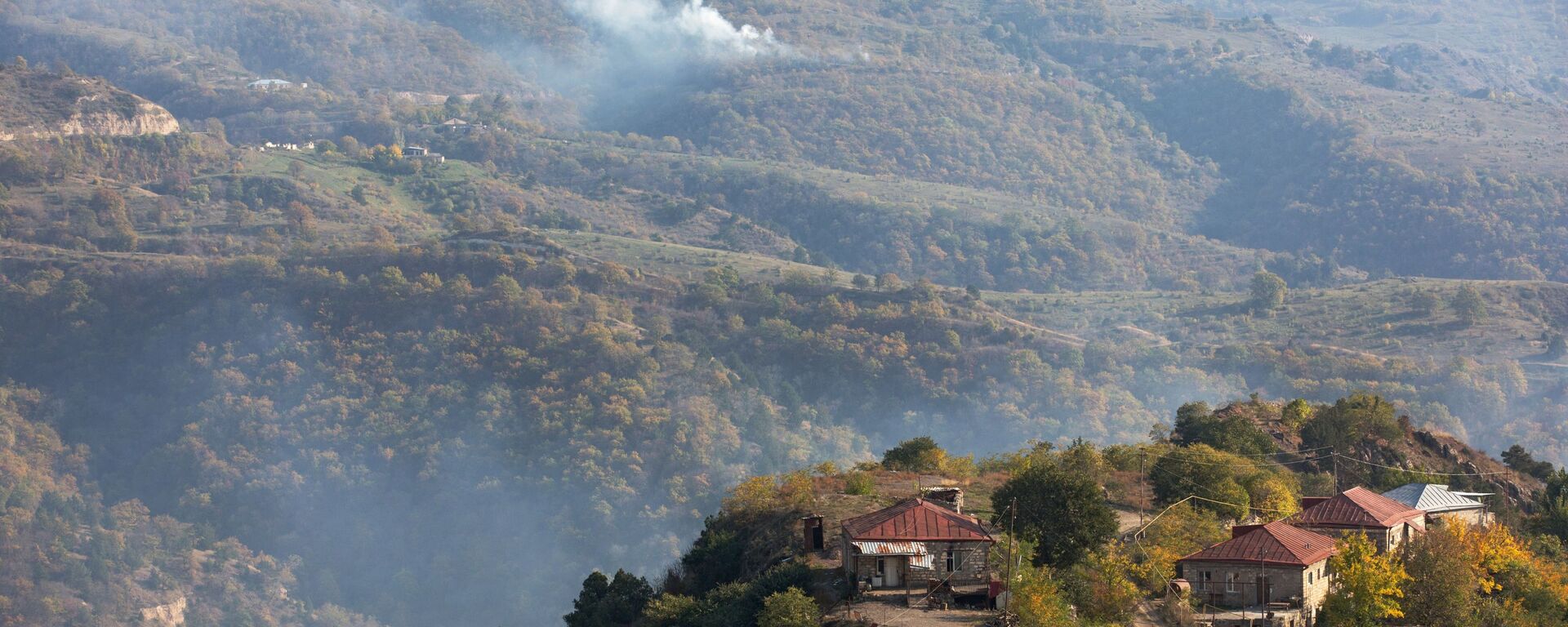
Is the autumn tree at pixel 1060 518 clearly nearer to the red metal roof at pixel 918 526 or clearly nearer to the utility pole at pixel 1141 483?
the red metal roof at pixel 918 526

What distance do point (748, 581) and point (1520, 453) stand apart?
2042 inches

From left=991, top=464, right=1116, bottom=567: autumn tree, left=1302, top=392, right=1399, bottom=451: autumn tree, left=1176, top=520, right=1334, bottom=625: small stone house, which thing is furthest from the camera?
left=1302, top=392, right=1399, bottom=451: autumn tree

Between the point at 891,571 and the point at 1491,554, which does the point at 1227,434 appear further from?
the point at 891,571

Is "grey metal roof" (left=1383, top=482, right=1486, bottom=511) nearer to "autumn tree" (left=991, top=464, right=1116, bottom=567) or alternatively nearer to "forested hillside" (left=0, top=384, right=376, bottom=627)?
"autumn tree" (left=991, top=464, right=1116, bottom=567)

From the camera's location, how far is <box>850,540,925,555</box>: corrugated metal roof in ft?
176

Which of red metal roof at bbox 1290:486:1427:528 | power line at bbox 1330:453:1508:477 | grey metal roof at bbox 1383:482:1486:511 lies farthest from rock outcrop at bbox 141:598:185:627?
red metal roof at bbox 1290:486:1427:528

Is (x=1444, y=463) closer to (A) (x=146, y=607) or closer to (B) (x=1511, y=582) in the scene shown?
(B) (x=1511, y=582)

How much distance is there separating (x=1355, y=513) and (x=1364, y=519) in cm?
54

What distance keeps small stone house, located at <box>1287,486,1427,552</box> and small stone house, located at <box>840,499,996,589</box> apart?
12.2 meters

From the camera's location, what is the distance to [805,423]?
7210 inches

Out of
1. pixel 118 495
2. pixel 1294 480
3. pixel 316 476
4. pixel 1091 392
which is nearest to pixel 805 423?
pixel 1091 392

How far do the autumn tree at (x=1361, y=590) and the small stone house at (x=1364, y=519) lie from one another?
3.60m

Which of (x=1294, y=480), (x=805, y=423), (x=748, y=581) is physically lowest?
(x=748, y=581)

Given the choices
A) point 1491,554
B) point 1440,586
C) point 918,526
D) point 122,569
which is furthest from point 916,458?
point 122,569
